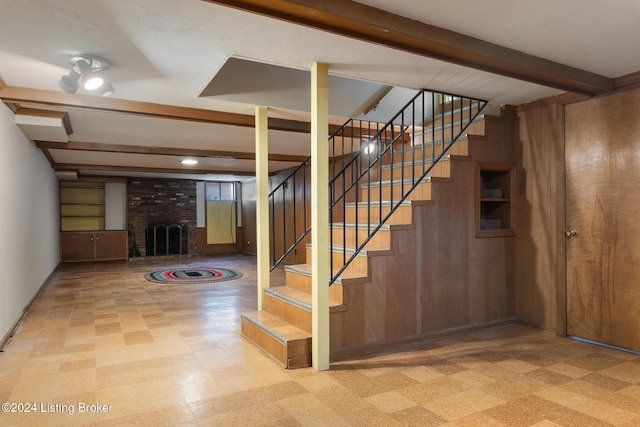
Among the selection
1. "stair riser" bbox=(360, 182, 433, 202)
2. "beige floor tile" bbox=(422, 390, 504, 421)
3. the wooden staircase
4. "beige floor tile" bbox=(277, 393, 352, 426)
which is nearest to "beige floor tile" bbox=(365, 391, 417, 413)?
"beige floor tile" bbox=(422, 390, 504, 421)

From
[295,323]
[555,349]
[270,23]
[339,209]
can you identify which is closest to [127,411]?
[295,323]

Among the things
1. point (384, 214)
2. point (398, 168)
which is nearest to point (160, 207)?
point (398, 168)

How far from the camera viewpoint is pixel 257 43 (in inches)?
105

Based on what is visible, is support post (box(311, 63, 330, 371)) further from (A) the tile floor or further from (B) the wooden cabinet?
(B) the wooden cabinet

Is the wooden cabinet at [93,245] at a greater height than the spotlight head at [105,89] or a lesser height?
lesser

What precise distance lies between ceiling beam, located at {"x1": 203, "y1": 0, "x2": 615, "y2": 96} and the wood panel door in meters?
0.38

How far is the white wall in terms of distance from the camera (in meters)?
3.85

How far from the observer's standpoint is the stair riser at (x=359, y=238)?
11.9 ft

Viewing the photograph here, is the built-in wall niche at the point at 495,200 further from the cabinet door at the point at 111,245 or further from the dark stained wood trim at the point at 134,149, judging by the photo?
the cabinet door at the point at 111,245

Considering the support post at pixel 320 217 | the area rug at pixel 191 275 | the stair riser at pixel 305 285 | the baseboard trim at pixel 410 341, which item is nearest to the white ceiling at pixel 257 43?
the support post at pixel 320 217

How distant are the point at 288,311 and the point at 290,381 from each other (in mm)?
850

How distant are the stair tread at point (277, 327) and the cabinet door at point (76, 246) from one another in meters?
8.21

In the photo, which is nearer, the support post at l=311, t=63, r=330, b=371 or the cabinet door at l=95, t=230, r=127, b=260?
the support post at l=311, t=63, r=330, b=371

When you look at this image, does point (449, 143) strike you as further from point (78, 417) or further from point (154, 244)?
point (154, 244)
